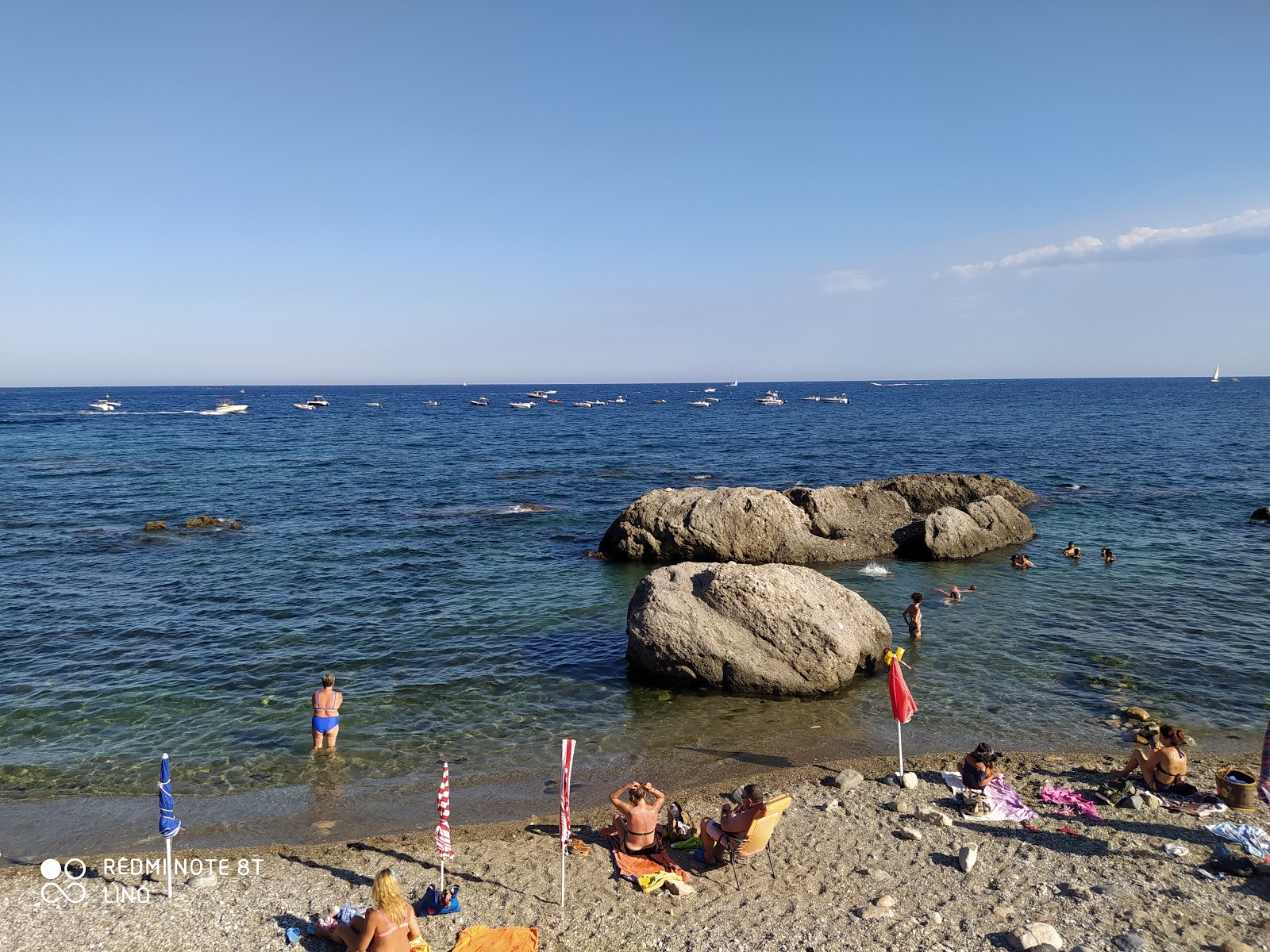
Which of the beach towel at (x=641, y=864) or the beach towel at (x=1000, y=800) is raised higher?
the beach towel at (x=1000, y=800)

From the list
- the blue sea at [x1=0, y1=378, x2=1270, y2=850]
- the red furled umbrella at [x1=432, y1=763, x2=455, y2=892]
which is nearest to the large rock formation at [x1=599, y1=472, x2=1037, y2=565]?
the blue sea at [x1=0, y1=378, x2=1270, y2=850]

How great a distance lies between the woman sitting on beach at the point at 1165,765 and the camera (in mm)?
11203

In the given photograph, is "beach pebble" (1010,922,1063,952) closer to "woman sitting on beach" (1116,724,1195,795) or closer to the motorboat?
"woman sitting on beach" (1116,724,1195,795)

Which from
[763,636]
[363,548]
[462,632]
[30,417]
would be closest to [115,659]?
[462,632]

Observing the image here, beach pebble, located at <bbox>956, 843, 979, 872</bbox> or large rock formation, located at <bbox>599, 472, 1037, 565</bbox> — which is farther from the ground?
large rock formation, located at <bbox>599, 472, 1037, 565</bbox>

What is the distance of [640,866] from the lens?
972 cm

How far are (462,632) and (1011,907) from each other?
1430 centimetres

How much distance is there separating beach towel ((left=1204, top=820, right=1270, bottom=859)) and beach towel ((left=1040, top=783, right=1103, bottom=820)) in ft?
4.45

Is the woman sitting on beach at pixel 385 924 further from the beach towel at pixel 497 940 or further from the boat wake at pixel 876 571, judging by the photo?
the boat wake at pixel 876 571

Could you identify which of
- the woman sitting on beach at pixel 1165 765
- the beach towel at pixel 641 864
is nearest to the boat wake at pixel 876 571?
the woman sitting on beach at pixel 1165 765

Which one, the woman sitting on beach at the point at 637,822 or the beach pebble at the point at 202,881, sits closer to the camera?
the beach pebble at the point at 202,881

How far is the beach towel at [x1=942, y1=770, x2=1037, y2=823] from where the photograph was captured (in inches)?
421

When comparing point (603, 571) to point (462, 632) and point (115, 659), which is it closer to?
point (462, 632)

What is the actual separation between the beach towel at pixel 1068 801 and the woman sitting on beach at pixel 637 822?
5942mm
